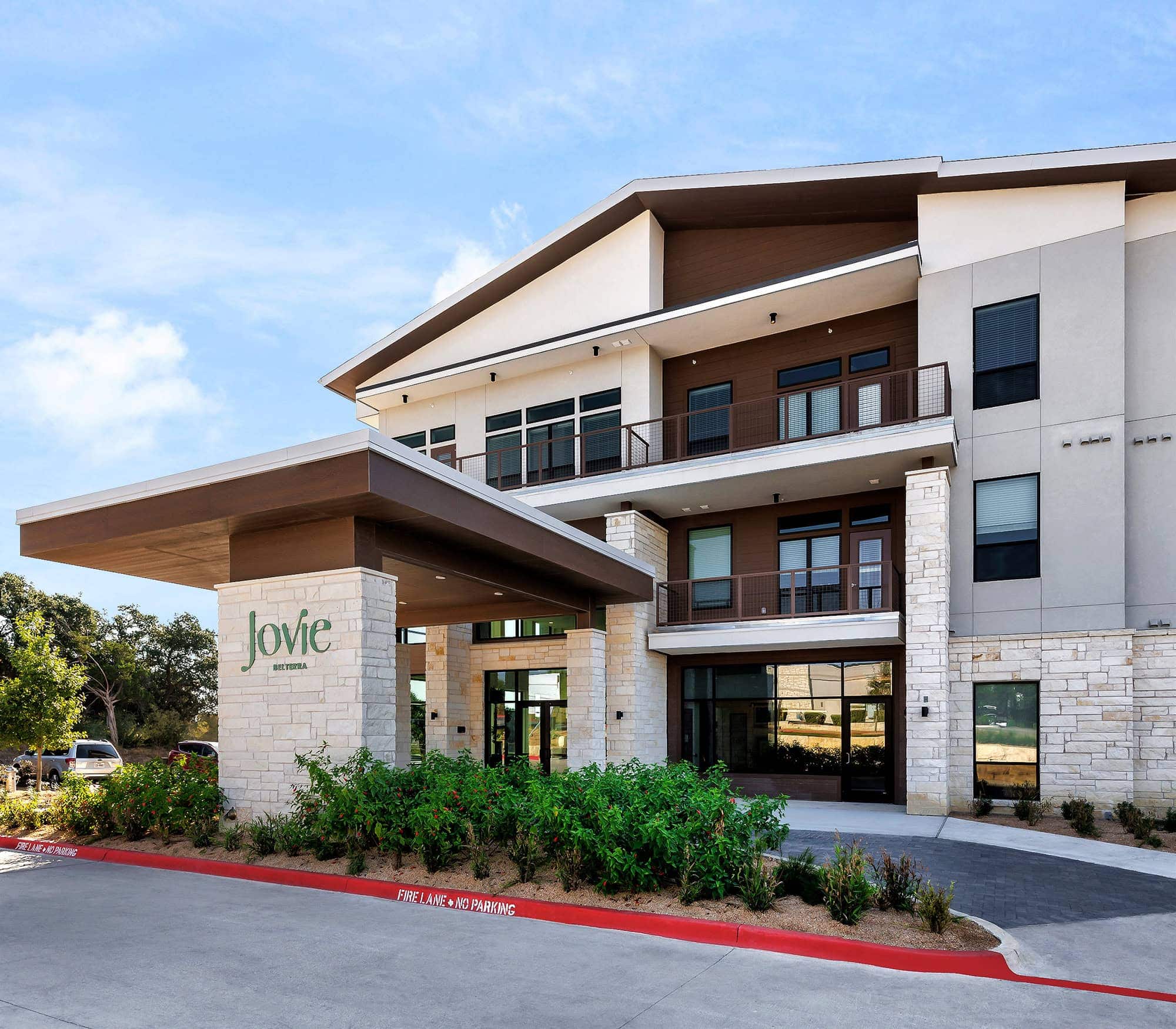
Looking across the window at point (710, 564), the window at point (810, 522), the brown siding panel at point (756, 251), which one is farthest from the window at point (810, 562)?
the brown siding panel at point (756, 251)

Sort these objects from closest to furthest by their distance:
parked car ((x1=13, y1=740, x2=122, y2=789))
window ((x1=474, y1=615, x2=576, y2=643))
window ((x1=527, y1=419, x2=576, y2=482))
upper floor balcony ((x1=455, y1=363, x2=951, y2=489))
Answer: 1. upper floor balcony ((x1=455, y1=363, x2=951, y2=489))
2. window ((x1=527, y1=419, x2=576, y2=482))
3. window ((x1=474, y1=615, x2=576, y2=643))
4. parked car ((x1=13, y1=740, x2=122, y2=789))

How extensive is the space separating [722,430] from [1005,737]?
928 cm

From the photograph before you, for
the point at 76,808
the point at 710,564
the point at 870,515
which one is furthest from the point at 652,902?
the point at 710,564

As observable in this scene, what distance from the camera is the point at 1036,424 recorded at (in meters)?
18.7

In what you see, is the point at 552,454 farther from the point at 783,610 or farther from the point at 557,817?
the point at 557,817

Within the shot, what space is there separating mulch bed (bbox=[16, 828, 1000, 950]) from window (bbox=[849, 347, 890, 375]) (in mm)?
14635

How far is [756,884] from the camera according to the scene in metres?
8.64

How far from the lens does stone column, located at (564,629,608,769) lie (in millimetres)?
20234

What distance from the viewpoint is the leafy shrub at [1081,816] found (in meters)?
15.0

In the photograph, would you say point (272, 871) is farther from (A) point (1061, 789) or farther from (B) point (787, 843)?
(A) point (1061, 789)

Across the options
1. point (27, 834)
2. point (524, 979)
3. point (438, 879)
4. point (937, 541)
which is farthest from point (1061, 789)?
point (27, 834)

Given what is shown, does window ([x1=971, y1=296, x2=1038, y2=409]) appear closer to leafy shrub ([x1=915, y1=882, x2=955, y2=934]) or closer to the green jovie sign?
leafy shrub ([x1=915, y1=882, x2=955, y2=934])

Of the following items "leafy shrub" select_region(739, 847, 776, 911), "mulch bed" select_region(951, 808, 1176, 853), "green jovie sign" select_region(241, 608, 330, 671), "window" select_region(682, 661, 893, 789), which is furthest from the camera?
"window" select_region(682, 661, 893, 789)

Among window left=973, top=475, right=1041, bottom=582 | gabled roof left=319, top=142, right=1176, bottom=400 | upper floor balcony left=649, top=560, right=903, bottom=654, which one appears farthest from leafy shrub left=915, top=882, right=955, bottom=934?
gabled roof left=319, top=142, right=1176, bottom=400
